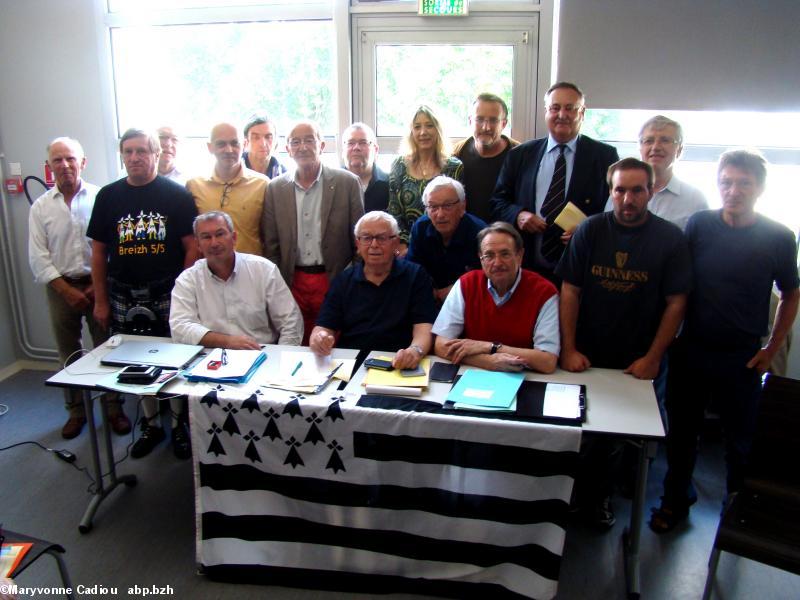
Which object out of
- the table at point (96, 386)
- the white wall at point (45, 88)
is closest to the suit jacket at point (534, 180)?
the table at point (96, 386)

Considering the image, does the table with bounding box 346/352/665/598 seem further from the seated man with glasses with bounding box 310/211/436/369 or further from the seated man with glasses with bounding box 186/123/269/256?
the seated man with glasses with bounding box 186/123/269/256

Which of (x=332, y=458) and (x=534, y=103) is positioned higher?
(x=534, y=103)

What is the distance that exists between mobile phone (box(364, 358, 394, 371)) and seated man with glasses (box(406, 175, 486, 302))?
55cm

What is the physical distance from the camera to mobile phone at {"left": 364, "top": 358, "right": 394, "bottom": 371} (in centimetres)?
242

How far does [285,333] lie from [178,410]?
0.89 metres

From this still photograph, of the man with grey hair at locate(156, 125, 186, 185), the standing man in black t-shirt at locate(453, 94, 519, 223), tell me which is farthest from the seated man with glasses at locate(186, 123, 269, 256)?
the standing man in black t-shirt at locate(453, 94, 519, 223)

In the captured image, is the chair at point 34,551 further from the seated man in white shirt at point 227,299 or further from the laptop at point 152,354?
the seated man in white shirt at point 227,299

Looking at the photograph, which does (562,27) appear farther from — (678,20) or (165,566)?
(165,566)

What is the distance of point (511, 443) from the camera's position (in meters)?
2.03

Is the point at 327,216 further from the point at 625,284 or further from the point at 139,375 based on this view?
the point at 625,284

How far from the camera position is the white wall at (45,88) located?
3963 mm

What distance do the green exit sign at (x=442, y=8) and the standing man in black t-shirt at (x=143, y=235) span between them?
179 cm

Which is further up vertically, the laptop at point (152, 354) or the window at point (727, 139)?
the window at point (727, 139)

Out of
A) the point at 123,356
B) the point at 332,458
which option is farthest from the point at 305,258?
→ the point at 332,458
